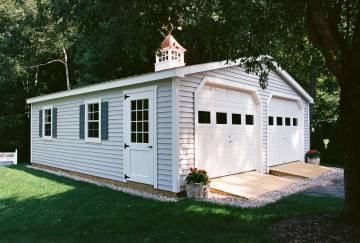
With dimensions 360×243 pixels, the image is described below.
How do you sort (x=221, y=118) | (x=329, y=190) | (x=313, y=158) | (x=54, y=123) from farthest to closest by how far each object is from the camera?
(x=313, y=158) < (x=54, y=123) < (x=221, y=118) < (x=329, y=190)

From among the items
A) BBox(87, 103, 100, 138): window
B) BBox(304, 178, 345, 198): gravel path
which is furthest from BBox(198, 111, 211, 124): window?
BBox(87, 103, 100, 138): window

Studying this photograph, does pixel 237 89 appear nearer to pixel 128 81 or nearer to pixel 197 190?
pixel 128 81

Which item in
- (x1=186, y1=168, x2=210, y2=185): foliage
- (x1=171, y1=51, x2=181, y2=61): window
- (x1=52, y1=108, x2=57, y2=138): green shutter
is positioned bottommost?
(x1=186, y1=168, x2=210, y2=185): foliage

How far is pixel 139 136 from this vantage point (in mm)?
8641

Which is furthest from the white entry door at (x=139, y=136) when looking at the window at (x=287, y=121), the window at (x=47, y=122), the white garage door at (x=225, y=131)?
the window at (x=287, y=121)

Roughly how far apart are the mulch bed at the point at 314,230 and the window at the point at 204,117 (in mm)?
3707

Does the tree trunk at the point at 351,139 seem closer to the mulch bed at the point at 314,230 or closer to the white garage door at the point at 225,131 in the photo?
the mulch bed at the point at 314,230

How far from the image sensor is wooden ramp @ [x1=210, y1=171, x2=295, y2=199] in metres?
8.05

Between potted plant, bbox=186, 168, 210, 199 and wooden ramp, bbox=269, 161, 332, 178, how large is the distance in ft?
14.7

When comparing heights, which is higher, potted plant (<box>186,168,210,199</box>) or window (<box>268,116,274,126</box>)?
window (<box>268,116,274,126</box>)

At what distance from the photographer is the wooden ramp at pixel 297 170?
437 inches

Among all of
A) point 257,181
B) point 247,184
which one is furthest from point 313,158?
point 247,184

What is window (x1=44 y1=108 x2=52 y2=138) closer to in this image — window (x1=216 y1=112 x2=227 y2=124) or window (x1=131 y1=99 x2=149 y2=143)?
window (x1=131 y1=99 x2=149 y2=143)

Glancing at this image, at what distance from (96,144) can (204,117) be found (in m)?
3.69
